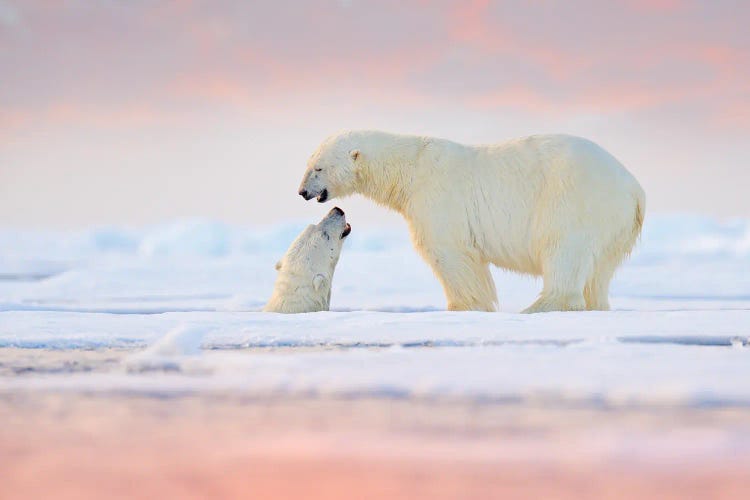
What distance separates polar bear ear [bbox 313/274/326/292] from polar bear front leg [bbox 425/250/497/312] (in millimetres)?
827

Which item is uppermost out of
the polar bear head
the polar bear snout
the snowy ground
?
the polar bear head

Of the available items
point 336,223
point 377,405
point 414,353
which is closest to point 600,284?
point 336,223

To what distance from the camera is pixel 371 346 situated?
147 inches

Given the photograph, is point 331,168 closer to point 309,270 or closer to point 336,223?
point 336,223

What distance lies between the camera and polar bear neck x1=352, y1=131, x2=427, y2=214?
609 cm

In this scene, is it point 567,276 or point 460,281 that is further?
point 460,281

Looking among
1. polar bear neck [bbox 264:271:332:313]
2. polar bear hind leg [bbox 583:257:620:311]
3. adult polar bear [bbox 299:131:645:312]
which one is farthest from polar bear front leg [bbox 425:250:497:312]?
polar bear neck [bbox 264:271:332:313]

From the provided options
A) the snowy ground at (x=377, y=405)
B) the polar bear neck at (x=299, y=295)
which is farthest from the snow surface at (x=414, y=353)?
the polar bear neck at (x=299, y=295)

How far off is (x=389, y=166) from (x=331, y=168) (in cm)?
42

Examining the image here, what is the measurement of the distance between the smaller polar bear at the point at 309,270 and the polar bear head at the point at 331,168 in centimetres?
49

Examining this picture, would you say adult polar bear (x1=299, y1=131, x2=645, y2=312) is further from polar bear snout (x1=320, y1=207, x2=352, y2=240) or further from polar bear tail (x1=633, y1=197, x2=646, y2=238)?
polar bear snout (x1=320, y1=207, x2=352, y2=240)

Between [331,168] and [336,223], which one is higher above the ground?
[331,168]

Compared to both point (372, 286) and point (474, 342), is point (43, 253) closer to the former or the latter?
point (372, 286)

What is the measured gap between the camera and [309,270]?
5582mm
